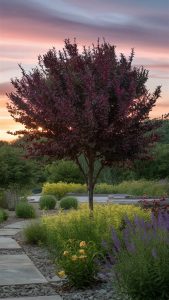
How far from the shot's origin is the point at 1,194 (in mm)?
20156

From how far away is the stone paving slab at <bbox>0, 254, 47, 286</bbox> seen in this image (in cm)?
773

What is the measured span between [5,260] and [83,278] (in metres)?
2.47

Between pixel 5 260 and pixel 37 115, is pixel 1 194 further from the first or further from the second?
pixel 5 260

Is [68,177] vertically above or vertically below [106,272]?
above

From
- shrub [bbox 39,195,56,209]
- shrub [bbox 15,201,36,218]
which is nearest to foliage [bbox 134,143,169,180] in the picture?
shrub [bbox 39,195,56,209]

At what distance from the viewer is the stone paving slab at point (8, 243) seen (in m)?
10.8

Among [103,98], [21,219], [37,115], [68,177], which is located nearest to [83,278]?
[103,98]

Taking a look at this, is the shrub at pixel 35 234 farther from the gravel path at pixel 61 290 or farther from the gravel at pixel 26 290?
the gravel at pixel 26 290

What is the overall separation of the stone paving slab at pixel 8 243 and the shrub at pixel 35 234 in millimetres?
277

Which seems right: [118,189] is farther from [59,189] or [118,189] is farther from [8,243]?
[8,243]

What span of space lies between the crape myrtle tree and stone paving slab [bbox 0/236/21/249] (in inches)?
73.4

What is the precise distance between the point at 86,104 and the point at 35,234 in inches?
104

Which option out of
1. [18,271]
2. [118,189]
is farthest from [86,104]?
[118,189]

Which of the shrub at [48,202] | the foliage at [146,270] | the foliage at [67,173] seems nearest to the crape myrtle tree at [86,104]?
the foliage at [146,270]
